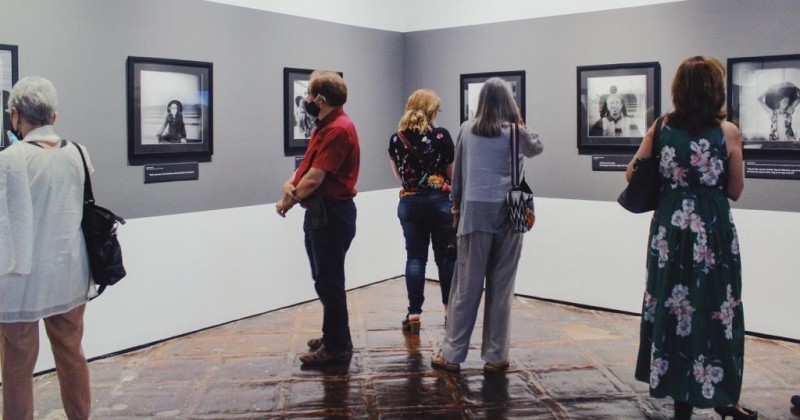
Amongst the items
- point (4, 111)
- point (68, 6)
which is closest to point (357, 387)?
point (4, 111)

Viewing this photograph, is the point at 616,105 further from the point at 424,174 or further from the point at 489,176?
the point at 489,176

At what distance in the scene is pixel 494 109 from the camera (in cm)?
498

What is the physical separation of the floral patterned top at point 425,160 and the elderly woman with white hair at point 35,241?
101 inches

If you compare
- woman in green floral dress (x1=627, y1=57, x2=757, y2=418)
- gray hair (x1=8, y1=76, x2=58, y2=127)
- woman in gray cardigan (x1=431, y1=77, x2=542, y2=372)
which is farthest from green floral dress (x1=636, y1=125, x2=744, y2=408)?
gray hair (x1=8, y1=76, x2=58, y2=127)

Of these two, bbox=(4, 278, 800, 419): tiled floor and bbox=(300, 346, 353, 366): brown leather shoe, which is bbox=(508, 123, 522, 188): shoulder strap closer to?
bbox=(4, 278, 800, 419): tiled floor

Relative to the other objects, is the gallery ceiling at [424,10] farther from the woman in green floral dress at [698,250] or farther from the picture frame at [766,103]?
the woman in green floral dress at [698,250]

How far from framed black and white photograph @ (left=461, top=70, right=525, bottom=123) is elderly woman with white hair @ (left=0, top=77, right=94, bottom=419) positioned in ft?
16.2

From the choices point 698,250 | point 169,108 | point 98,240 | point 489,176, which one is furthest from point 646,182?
point 169,108

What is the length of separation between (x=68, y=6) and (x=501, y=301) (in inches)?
143

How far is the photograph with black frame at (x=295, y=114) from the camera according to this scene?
7371mm

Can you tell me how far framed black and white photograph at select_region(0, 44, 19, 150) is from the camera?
16.8 feet

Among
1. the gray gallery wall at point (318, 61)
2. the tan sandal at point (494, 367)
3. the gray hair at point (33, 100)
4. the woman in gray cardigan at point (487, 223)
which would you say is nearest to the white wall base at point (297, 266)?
the gray gallery wall at point (318, 61)

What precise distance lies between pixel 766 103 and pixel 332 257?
3.69 metres

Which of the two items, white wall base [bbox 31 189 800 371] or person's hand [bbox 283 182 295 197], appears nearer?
person's hand [bbox 283 182 295 197]
